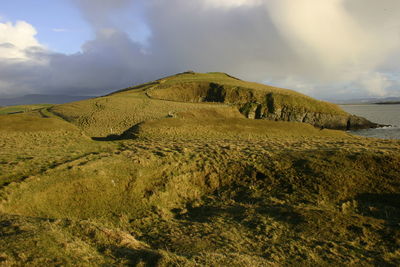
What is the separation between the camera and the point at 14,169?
42.2ft

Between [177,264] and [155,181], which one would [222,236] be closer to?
[177,264]

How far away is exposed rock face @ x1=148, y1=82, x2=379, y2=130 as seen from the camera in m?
65.4

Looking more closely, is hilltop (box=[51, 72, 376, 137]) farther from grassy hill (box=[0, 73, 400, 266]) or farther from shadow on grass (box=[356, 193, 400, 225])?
shadow on grass (box=[356, 193, 400, 225])

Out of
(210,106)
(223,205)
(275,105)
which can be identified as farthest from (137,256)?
(275,105)

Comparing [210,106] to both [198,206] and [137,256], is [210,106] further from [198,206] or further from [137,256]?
[137,256]

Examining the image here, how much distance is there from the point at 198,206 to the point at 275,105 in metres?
58.3

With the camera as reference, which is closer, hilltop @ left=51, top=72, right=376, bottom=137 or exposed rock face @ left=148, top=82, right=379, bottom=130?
hilltop @ left=51, top=72, right=376, bottom=137

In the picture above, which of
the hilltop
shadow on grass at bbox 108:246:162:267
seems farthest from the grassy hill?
the hilltop

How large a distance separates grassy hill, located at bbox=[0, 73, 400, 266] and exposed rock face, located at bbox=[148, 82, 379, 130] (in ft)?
158

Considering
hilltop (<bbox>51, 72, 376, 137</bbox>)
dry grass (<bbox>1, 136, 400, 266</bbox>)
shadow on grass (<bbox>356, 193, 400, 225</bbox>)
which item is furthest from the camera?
hilltop (<bbox>51, 72, 376, 137</bbox>)

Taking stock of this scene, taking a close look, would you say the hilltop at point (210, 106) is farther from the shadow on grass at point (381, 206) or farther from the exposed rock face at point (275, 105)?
the shadow on grass at point (381, 206)

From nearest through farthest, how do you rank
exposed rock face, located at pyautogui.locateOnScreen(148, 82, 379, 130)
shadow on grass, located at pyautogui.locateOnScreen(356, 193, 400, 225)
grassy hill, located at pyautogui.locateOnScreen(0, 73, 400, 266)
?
grassy hill, located at pyautogui.locateOnScreen(0, 73, 400, 266), shadow on grass, located at pyautogui.locateOnScreen(356, 193, 400, 225), exposed rock face, located at pyautogui.locateOnScreen(148, 82, 379, 130)

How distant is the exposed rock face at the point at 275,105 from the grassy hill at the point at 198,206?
4827 cm

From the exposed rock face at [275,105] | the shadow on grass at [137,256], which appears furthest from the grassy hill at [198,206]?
the exposed rock face at [275,105]
